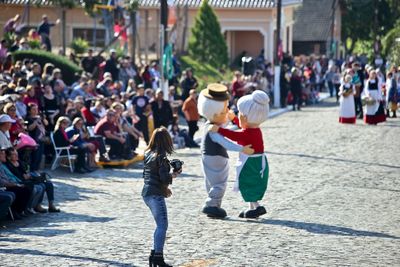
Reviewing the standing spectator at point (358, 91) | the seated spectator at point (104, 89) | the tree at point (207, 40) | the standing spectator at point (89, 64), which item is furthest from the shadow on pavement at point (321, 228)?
the tree at point (207, 40)

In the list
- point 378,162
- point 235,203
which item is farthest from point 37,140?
point 378,162

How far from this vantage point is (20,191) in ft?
51.6

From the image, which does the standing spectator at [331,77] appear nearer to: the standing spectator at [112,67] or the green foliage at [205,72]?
the green foliage at [205,72]

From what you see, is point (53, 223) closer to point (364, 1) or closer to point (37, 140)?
point (37, 140)

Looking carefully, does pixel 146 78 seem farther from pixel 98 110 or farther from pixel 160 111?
pixel 98 110

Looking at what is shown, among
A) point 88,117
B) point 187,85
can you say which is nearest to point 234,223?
point 88,117

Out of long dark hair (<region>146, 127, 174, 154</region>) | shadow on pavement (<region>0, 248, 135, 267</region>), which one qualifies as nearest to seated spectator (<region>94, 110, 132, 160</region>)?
shadow on pavement (<region>0, 248, 135, 267</region>)

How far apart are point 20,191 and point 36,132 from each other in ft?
17.0

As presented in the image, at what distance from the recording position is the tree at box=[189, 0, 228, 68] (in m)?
48.9

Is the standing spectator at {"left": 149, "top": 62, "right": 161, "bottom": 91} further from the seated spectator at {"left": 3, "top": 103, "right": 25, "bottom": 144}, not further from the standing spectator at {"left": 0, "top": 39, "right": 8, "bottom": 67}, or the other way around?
the seated spectator at {"left": 3, "top": 103, "right": 25, "bottom": 144}

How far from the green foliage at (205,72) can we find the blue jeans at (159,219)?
102ft

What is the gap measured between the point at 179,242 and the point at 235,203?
12.0ft

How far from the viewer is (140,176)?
2102 centimetres

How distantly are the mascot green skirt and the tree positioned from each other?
32.9 metres
